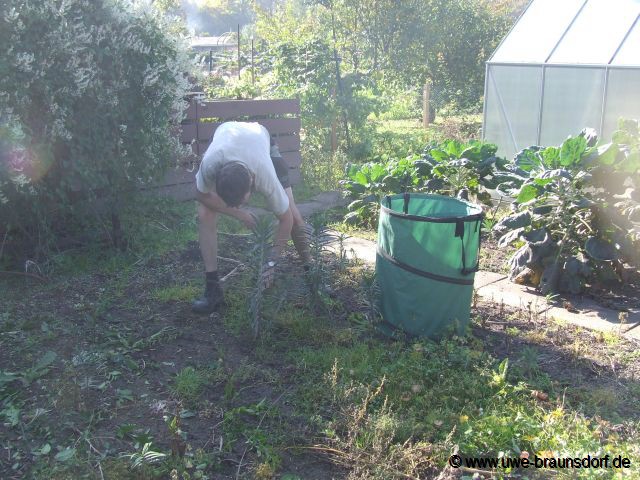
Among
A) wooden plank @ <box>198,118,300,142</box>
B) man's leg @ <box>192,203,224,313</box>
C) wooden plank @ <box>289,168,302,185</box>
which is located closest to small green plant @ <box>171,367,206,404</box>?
man's leg @ <box>192,203,224,313</box>

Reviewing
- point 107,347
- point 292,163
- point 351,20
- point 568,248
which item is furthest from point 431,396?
point 351,20

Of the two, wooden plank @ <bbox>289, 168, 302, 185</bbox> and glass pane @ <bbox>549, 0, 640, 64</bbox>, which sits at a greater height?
glass pane @ <bbox>549, 0, 640, 64</bbox>

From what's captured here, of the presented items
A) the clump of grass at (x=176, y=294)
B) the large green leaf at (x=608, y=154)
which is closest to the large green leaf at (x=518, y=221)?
the large green leaf at (x=608, y=154)

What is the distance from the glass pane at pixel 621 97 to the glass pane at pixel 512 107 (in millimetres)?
930

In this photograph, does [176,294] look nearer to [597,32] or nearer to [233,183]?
[233,183]

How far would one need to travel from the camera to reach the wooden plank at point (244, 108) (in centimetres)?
762

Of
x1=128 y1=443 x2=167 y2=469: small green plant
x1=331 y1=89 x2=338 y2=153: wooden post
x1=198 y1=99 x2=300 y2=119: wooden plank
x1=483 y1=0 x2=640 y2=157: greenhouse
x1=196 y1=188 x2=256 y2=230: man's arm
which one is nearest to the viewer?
x1=128 y1=443 x2=167 y2=469: small green plant

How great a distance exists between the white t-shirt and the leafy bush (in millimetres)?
1216

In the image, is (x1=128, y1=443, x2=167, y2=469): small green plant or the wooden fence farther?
the wooden fence

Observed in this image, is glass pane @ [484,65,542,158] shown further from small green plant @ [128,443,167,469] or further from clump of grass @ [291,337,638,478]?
small green plant @ [128,443,167,469]

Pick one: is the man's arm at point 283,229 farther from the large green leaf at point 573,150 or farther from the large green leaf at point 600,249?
the large green leaf at point 600,249

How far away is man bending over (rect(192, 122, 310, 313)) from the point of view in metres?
4.18

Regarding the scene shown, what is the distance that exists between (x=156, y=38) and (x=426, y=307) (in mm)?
3299

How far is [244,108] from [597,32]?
4.27 m
